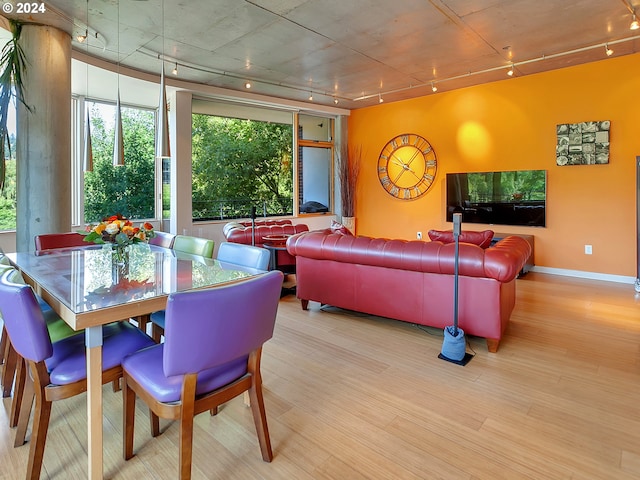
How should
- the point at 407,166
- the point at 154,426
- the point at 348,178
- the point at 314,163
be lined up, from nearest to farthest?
the point at 154,426 < the point at 407,166 < the point at 348,178 < the point at 314,163

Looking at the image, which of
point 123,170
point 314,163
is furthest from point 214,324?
point 314,163

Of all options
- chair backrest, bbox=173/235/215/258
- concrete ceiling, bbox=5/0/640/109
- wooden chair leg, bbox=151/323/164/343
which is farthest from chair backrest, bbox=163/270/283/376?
concrete ceiling, bbox=5/0/640/109

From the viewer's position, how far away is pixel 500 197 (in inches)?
243

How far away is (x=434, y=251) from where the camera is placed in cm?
303

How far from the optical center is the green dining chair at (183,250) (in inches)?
97.4

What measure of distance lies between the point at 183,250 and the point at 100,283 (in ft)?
3.91

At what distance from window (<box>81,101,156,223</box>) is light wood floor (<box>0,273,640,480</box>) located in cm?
486

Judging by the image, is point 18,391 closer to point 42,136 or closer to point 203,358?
point 203,358

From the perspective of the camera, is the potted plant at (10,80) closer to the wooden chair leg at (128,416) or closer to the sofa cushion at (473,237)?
the wooden chair leg at (128,416)

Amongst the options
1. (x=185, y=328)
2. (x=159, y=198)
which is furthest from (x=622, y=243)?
(x=159, y=198)

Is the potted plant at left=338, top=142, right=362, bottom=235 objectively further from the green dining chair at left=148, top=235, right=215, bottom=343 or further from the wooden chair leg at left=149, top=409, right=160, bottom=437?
the wooden chair leg at left=149, top=409, right=160, bottom=437

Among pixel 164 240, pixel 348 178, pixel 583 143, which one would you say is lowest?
pixel 164 240

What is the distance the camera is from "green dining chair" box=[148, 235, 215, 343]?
247 centimetres

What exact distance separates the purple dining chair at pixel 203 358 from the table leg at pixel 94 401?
0.13m
